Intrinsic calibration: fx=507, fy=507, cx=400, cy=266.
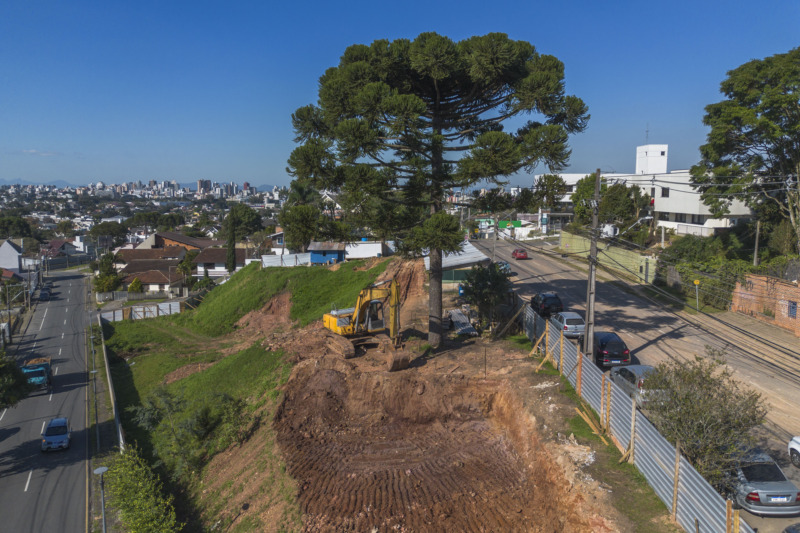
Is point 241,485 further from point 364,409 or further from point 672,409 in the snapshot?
point 672,409

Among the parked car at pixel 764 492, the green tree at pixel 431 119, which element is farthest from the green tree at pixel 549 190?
the parked car at pixel 764 492

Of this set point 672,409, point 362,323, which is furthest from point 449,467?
point 362,323

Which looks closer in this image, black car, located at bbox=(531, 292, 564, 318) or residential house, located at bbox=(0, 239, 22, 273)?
black car, located at bbox=(531, 292, 564, 318)

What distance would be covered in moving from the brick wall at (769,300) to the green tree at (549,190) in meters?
15.4

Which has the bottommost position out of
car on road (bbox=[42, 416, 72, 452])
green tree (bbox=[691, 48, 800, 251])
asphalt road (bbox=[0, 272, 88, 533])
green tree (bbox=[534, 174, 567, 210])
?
asphalt road (bbox=[0, 272, 88, 533])

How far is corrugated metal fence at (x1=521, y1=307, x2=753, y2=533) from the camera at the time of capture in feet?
30.7

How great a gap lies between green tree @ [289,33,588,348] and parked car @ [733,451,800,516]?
11.0m

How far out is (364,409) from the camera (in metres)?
19.2

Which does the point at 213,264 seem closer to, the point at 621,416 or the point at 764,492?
the point at 621,416

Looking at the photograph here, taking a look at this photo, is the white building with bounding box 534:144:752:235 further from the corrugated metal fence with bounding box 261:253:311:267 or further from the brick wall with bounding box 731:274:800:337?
the corrugated metal fence with bounding box 261:253:311:267

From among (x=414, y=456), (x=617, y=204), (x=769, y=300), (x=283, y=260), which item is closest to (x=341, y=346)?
(x=414, y=456)

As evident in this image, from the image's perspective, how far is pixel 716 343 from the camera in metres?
25.7

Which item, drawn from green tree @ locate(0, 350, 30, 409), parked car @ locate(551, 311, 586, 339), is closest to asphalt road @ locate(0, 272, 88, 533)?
green tree @ locate(0, 350, 30, 409)

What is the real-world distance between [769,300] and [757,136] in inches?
466
